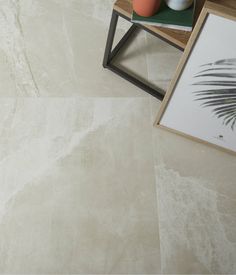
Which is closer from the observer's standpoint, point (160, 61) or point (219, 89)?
point (219, 89)

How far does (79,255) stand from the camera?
1.03 m

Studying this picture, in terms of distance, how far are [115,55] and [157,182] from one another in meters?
0.58

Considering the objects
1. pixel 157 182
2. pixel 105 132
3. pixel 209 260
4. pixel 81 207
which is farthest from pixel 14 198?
pixel 209 260

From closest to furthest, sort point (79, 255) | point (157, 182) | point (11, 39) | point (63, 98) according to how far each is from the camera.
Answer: point (79, 255) → point (157, 182) → point (63, 98) → point (11, 39)

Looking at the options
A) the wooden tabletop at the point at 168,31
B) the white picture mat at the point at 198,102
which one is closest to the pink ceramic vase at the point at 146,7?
the wooden tabletop at the point at 168,31

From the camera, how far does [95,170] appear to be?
114cm

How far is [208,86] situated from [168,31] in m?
0.22

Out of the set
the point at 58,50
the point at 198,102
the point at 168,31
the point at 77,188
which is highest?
the point at 168,31

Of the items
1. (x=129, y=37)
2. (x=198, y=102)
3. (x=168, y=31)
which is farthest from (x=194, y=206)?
(x=129, y=37)

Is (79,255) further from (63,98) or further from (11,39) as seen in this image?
(11,39)

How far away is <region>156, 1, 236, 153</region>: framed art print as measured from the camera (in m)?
0.72

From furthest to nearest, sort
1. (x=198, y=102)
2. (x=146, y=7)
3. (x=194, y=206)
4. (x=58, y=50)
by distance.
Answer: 1. (x=58, y=50)
2. (x=194, y=206)
3. (x=198, y=102)
4. (x=146, y=7)

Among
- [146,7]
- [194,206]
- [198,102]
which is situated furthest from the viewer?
[194,206]

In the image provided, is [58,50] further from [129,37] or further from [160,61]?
[160,61]
